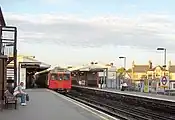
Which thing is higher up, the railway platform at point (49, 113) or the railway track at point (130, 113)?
the railway platform at point (49, 113)

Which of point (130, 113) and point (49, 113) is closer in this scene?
point (49, 113)

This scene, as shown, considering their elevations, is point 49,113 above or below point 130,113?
above

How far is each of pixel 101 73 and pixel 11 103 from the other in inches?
2286

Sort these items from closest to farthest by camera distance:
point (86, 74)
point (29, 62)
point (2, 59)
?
1. point (2, 59)
2. point (29, 62)
3. point (86, 74)

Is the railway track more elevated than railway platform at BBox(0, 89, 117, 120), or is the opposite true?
railway platform at BBox(0, 89, 117, 120)

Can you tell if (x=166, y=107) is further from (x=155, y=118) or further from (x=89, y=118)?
(x=89, y=118)

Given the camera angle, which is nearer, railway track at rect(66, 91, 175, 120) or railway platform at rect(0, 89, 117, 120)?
railway platform at rect(0, 89, 117, 120)

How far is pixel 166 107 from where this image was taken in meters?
25.8

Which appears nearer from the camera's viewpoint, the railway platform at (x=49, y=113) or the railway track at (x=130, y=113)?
the railway platform at (x=49, y=113)

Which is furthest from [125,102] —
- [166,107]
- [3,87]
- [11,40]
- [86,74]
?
[86,74]

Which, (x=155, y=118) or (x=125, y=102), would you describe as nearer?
(x=155, y=118)

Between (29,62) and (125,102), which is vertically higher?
(29,62)

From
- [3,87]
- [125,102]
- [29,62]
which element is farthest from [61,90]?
[3,87]

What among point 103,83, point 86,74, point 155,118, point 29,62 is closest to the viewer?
point 155,118
